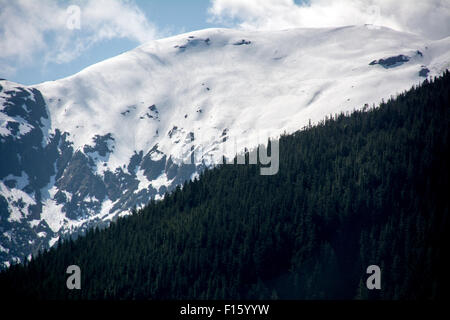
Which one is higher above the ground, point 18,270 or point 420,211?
point 420,211

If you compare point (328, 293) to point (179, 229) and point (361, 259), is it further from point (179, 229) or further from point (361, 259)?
point (179, 229)

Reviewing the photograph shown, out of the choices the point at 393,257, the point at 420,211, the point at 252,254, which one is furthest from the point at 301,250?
the point at 420,211
